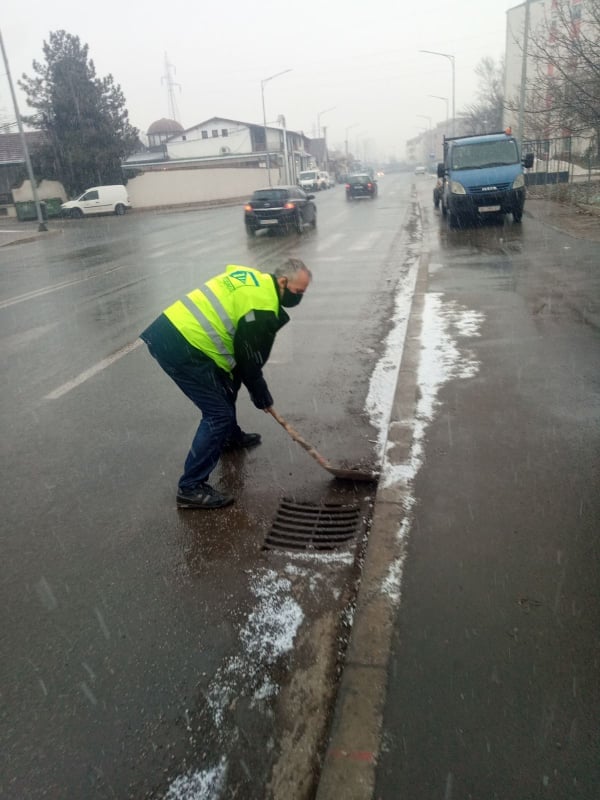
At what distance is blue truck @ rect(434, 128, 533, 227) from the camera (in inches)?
626

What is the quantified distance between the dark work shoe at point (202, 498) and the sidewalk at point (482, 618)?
947mm

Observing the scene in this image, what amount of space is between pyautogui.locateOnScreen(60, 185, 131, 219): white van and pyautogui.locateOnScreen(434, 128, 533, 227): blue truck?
2472cm

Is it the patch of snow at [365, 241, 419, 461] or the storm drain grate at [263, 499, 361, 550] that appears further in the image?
the patch of snow at [365, 241, 419, 461]

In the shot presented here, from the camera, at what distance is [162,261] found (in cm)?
1484

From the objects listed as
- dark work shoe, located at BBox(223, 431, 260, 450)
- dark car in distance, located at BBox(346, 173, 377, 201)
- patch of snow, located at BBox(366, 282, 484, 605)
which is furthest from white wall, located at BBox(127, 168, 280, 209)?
dark work shoe, located at BBox(223, 431, 260, 450)

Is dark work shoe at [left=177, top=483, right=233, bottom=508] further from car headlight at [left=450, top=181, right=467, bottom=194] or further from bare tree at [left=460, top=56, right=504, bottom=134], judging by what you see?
bare tree at [left=460, top=56, right=504, bottom=134]

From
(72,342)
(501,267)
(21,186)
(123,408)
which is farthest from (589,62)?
(21,186)

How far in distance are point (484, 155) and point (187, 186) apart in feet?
107

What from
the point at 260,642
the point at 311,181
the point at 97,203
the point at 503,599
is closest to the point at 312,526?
the point at 260,642

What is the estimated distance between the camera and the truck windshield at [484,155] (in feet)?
54.6

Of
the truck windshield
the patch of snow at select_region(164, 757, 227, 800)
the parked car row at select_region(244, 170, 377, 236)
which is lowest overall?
the patch of snow at select_region(164, 757, 227, 800)

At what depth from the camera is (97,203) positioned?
3612 centimetres

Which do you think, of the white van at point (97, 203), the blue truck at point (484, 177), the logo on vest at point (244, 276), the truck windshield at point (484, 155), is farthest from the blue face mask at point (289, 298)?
the white van at point (97, 203)

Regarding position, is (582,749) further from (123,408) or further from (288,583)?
(123,408)
